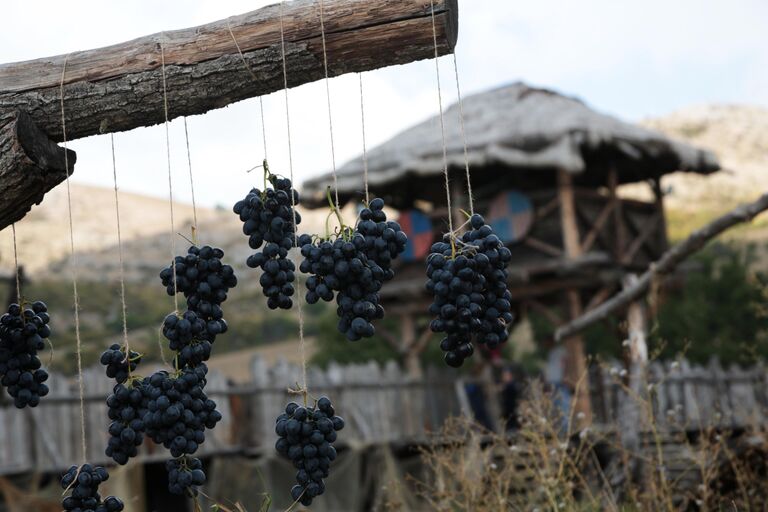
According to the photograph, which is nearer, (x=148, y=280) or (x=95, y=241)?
(x=148, y=280)

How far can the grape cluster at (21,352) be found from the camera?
3906 millimetres

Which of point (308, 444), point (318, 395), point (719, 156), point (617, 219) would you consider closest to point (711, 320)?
point (617, 219)

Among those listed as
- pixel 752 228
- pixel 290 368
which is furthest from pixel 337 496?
pixel 752 228

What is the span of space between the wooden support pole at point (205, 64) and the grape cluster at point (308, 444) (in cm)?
115

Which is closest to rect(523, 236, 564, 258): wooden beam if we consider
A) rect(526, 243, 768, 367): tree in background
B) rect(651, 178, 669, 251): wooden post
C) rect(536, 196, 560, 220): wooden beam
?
rect(536, 196, 560, 220): wooden beam

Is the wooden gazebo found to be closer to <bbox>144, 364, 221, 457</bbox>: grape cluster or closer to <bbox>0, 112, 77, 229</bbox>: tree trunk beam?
<bbox>0, 112, 77, 229</bbox>: tree trunk beam

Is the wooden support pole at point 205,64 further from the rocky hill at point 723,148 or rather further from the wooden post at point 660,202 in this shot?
the rocky hill at point 723,148

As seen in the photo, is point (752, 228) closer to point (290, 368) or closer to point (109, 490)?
point (290, 368)

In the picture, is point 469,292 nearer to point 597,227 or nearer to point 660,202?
point 597,227

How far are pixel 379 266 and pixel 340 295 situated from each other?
0.16 meters

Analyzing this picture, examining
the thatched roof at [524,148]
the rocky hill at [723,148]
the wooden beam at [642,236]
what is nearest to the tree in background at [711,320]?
the wooden beam at [642,236]

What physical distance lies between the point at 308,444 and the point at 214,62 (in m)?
1.35

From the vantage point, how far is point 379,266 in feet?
11.2

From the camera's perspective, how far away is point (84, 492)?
136 inches
